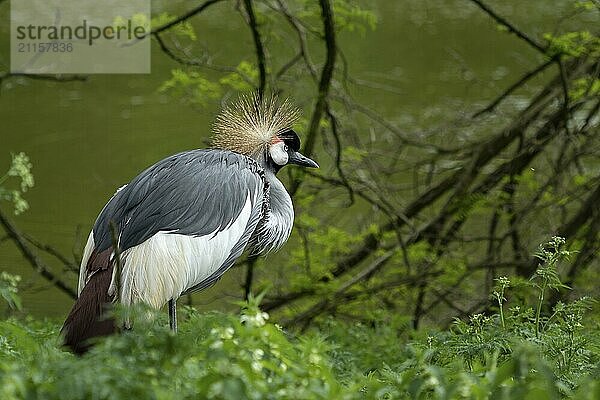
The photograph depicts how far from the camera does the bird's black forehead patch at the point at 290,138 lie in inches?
189

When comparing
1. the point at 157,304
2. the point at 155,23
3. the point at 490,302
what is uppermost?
the point at 155,23

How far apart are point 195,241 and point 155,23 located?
8.15 feet

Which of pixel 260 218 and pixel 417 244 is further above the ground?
pixel 260 218

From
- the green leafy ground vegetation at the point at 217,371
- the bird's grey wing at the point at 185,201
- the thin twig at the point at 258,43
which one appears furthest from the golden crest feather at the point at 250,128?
the green leafy ground vegetation at the point at 217,371

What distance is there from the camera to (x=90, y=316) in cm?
370

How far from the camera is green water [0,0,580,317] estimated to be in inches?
358

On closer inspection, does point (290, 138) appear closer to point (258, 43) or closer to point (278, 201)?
point (278, 201)

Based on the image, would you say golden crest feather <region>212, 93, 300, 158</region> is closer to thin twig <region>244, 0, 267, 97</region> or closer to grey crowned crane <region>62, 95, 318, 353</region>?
grey crowned crane <region>62, 95, 318, 353</region>

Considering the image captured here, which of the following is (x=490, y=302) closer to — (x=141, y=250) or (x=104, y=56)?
(x=141, y=250)

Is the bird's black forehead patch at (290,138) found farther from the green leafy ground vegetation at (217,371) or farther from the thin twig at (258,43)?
the green leafy ground vegetation at (217,371)

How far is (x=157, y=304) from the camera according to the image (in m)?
3.94

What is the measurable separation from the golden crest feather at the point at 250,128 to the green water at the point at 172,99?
378 centimetres

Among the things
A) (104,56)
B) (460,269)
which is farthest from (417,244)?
(104,56)

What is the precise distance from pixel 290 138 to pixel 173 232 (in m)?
1.05
